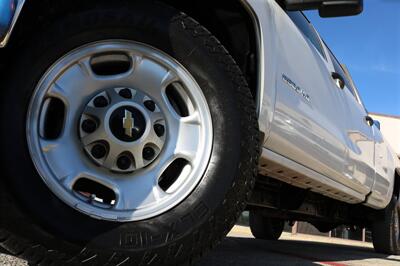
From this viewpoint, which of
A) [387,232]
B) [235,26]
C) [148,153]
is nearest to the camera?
[148,153]

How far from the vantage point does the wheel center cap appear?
197 centimetres

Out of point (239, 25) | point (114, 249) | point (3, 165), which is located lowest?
point (114, 249)

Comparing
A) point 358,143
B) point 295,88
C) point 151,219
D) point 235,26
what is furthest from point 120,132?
point 358,143

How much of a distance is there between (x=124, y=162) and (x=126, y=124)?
0.15m

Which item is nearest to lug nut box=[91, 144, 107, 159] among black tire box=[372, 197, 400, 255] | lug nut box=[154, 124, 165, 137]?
lug nut box=[154, 124, 165, 137]

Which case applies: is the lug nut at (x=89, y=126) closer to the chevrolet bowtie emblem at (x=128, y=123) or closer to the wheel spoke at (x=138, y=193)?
the chevrolet bowtie emblem at (x=128, y=123)

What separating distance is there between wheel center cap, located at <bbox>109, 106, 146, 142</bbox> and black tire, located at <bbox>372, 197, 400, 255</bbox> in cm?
453

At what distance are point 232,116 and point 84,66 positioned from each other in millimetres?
639

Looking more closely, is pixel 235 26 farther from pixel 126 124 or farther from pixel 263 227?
pixel 263 227

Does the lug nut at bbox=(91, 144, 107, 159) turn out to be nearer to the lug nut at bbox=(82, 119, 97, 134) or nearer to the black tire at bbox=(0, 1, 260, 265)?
the lug nut at bbox=(82, 119, 97, 134)

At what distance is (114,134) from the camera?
1972 mm

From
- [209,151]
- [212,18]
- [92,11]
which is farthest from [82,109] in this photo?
[212,18]

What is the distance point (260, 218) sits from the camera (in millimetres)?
7699

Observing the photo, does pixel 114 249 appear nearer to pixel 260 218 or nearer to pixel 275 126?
pixel 275 126
